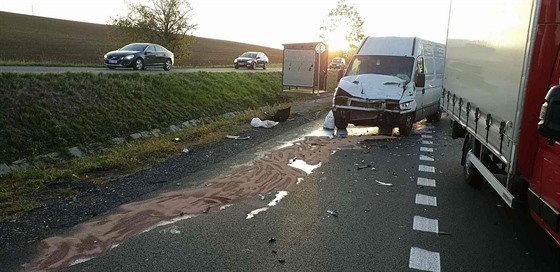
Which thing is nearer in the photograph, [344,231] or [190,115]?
[344,231]

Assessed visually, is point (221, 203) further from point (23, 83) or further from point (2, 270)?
point (23, 83)

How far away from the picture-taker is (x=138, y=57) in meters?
25.0

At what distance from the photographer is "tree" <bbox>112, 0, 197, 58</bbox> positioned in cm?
4553

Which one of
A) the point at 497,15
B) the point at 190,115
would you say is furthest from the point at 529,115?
the point at 190,115

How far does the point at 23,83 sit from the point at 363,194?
11.0 meters

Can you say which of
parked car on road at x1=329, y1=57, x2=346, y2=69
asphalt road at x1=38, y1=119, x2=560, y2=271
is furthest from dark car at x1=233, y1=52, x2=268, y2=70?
asphalt road at x1=38, y1=119, x2=560, y2=271

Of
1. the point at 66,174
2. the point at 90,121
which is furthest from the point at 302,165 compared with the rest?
the point at 90,121

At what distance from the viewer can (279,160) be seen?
9352 millimetres

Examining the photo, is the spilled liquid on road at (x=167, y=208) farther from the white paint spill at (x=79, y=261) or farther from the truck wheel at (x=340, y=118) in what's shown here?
the truck wheel at (x=340, y=118)

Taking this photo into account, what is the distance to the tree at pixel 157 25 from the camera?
45.5 meters

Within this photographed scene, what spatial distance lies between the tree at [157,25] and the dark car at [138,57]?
18.7 meters

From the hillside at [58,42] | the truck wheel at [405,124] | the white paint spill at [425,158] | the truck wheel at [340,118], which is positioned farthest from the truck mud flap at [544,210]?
the hillside at [58,42]

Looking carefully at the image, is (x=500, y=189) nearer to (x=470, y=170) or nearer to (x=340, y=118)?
(x=470, y=170)

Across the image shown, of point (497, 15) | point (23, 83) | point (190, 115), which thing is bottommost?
point (190, 115)
